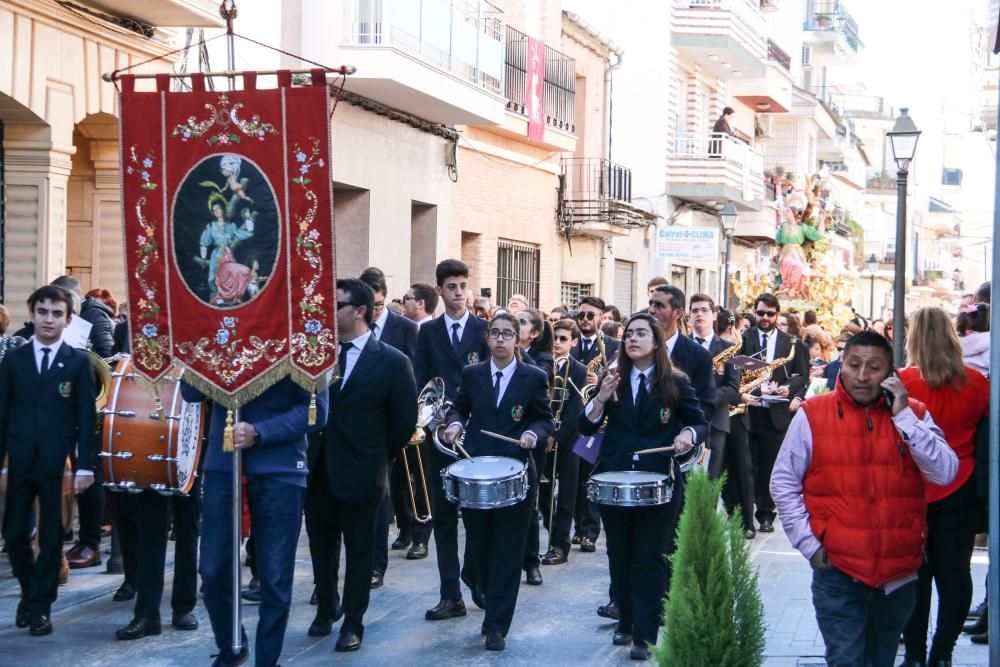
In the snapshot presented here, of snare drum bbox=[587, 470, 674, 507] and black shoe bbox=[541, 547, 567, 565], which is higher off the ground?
snare drum bbox=[587, 470, 674, 507]

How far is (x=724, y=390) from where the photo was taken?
1291 cm

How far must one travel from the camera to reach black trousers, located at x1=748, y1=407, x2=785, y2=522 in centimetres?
1426

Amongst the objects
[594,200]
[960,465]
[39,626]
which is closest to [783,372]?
[960,465]

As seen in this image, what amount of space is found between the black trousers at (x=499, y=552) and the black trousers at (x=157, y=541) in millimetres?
1612

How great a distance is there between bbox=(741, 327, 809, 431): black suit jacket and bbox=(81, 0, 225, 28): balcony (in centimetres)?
619

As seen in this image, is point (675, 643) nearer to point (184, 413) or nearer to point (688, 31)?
point (184, 413)

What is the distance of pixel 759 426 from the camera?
47.0 feet

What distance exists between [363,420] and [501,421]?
104cm

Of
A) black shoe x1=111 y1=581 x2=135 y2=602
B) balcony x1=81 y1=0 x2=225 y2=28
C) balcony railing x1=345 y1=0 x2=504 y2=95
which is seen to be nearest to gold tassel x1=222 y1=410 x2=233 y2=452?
black shoe x1=111 y1=581 x2=135 y2=602

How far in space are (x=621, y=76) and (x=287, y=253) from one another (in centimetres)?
2731

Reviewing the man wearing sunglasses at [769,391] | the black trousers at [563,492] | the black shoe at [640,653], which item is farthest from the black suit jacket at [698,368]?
the man wearing sunglasses at [769,391]

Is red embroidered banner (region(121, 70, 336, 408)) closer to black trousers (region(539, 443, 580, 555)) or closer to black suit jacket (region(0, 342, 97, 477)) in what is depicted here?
black suit jacket (region(0, 342, 97, 477))

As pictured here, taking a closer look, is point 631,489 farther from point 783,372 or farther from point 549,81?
point 549,81

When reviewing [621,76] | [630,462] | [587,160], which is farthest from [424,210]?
[630,462]
